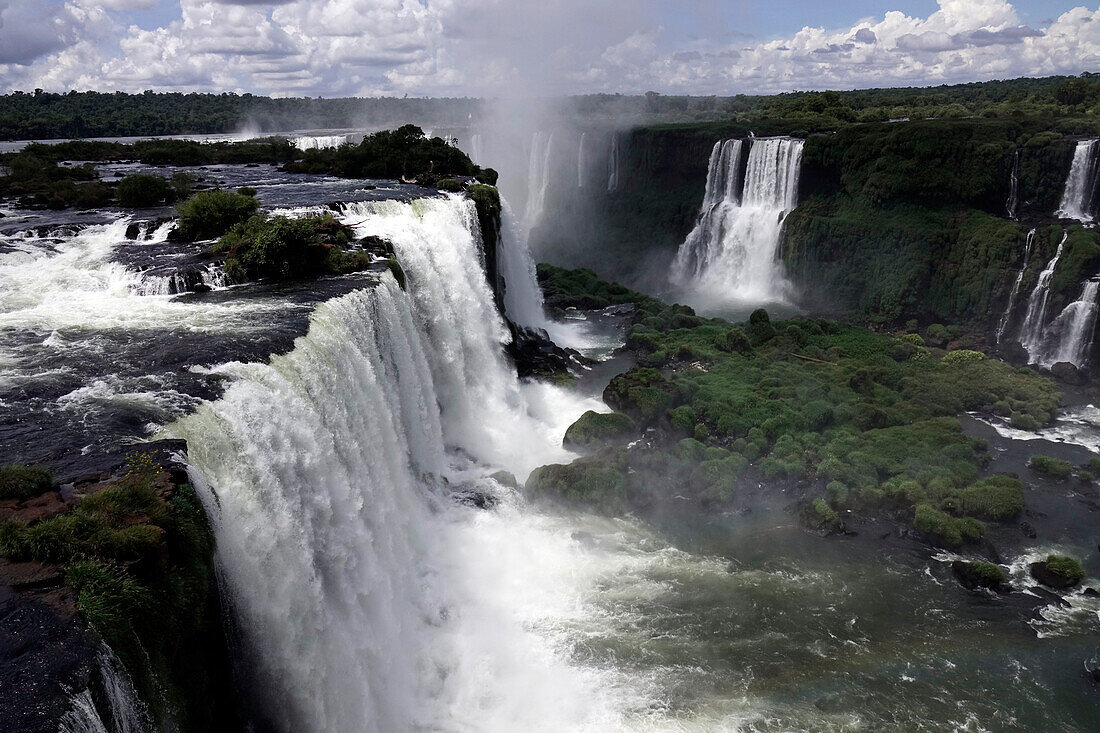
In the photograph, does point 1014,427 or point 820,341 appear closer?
point 1014,427

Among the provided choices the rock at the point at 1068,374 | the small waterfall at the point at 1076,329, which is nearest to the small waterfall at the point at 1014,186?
the small waterfall at the point at 1076,329

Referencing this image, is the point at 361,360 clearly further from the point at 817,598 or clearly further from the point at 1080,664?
the point at 1080,664

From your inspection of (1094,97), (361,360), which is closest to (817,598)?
(361,360)

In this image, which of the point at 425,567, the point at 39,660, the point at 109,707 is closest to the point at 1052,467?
the point at 425,567

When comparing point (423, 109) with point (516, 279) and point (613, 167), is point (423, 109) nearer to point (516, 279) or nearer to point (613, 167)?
point (613, 167)

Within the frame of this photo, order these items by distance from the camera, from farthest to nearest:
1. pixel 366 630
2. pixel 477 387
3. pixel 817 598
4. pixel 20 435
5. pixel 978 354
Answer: pixel 978 354 < pixel 477 387 < pixel 817 598 < pixel 366 630 < pixel 20 435

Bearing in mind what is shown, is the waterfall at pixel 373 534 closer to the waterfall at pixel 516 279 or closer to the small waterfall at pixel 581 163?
the waterfall at pixel 516 279
